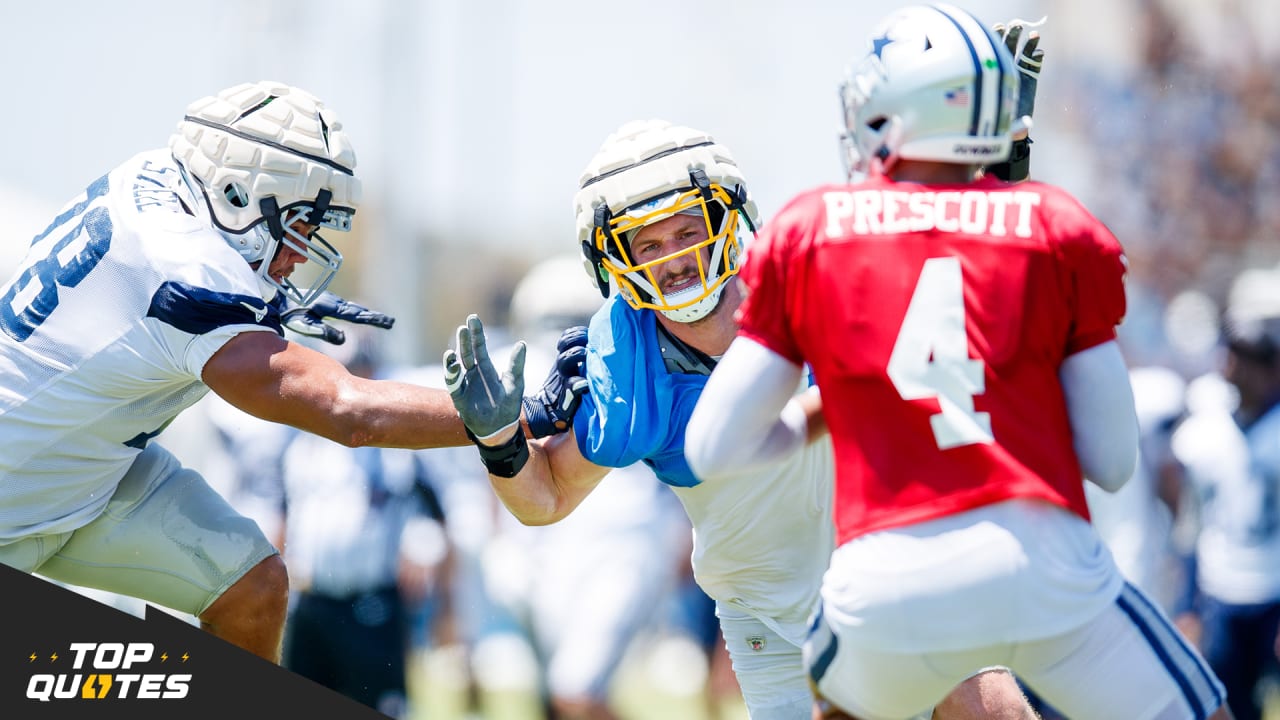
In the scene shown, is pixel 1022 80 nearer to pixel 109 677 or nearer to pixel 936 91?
pixel 936 91

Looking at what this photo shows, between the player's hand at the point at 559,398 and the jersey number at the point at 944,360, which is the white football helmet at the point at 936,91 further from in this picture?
the player's hand at the point at 559,398

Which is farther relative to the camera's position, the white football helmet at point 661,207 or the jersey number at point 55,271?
the jersey number at point 55,271

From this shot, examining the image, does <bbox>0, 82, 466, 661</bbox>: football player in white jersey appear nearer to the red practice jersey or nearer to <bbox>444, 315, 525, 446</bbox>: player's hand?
<bbox>444, 315, 525, 446</bbox>: player's hand

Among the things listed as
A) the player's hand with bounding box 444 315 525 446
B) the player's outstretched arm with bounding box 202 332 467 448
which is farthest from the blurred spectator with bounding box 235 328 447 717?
the player's hand with bounding box 444 315 525 446

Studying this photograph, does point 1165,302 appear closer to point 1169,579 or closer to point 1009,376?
point 1169,579

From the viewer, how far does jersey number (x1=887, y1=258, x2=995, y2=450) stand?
273 centimetres

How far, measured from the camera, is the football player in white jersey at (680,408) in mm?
3871

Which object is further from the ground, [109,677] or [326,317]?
[326,317]

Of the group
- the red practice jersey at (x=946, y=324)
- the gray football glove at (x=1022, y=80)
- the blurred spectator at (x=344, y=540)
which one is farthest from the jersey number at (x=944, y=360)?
the blurred spectator at (x=344, y=540)

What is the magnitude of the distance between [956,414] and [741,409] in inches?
15.6

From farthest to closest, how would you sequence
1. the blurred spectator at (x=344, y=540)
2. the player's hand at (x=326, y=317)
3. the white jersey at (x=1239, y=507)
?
the blurred spectator at (x=344, y=540)
the white jersey at (x=1239, y=507)
the player's hand at (x=326, y=317)

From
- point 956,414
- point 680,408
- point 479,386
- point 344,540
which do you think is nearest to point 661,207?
point 680,408

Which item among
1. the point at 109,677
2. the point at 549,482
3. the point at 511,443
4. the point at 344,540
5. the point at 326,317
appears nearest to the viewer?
the point at 511,443

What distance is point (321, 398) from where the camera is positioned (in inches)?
154
